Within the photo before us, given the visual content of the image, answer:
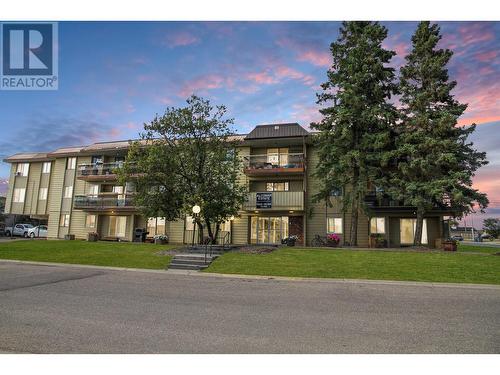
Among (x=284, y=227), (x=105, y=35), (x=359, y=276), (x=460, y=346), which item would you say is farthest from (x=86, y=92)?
(x=460, y=346)

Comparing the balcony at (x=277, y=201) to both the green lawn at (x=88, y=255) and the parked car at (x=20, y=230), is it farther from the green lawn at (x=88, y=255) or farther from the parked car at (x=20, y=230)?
the parked car at (x=20, y=230)

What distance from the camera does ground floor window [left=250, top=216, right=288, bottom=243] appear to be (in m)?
27.4

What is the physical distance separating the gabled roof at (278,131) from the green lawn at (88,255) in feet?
43.2

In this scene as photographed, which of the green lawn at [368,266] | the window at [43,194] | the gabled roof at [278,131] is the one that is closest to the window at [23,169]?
the window at [43,194]

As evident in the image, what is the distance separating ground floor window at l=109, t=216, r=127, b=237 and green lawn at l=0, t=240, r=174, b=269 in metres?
8.23

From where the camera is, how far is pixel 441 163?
2058 centimetres

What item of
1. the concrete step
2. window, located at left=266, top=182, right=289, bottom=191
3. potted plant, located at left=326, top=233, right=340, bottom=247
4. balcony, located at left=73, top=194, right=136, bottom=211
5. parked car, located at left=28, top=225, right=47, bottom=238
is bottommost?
the concrete step

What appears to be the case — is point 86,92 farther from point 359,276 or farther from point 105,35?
point 359,276

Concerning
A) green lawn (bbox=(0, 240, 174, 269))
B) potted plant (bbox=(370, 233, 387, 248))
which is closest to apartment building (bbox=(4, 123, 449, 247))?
potted plant (bbox=(370, 233, 387, 248))

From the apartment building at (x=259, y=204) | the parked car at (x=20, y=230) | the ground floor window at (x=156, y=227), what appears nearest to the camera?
the apartment building at (x=259, y=204)

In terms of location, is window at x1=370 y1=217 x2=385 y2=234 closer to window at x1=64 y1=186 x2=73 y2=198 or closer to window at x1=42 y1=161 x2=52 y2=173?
window at x1=64 y1=186 x2=73 y2=198

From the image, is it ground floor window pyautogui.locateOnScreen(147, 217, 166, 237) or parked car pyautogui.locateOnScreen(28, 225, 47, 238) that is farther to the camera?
parked car pyautogui.locateOnScreen(28, 225, 47, 238)

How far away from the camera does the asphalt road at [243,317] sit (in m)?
5.40

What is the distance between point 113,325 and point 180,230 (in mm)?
23139
